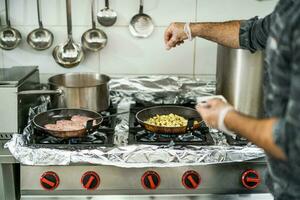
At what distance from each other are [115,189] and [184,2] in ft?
2.67

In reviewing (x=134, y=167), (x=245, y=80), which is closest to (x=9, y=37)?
(x=134, y=167)

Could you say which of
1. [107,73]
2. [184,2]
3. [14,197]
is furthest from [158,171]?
[184,2]

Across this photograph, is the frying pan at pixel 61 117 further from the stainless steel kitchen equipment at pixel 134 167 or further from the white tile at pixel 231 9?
the white tile at pixel 231 9

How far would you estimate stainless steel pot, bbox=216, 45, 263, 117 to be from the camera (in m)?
1.25

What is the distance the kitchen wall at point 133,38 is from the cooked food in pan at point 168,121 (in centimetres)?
38

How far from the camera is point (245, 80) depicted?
1264 millimetres

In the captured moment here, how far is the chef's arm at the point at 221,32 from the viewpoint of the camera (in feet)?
3.92

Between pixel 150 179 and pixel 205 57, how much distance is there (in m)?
0.70

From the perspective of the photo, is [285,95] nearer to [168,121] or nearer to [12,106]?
[168,121]

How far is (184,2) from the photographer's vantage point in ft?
5.14

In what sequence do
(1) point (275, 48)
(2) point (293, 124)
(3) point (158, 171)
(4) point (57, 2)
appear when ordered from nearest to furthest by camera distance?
(2) point (293, 124), (1) point (275, 48), (3) point (158, 171), (4) point (57, 2)

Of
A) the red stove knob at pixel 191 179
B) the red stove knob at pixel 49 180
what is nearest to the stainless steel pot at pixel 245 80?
the red stove knob at pixel 191 179

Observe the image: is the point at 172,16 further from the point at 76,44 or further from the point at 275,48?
the point at 275,48

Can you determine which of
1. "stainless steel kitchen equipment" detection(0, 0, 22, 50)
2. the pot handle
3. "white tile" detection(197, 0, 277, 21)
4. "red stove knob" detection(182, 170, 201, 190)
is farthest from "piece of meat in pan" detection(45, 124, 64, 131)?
"white tile" detection(197, 0, 277, 21)
